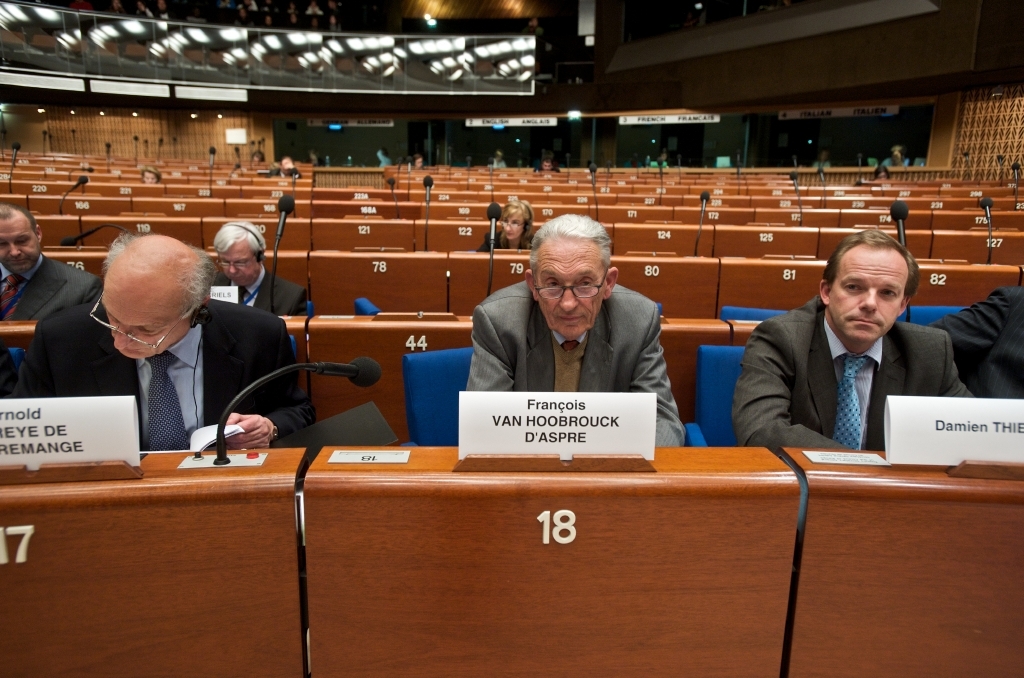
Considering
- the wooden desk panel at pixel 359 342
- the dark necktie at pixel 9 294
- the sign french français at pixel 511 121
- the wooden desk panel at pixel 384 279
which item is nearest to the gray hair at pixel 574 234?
the wooden desk panel at pixel 359 342

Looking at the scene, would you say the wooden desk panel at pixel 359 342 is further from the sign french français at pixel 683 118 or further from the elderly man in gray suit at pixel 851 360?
the sign french français at pixel 683 118

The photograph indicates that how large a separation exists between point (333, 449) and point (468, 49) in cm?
1681

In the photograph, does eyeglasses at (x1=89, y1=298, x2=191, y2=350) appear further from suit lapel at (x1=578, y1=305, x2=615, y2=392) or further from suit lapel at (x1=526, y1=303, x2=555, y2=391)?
suit lapel at (x1=578, y1=305, x2=615, y2=392)

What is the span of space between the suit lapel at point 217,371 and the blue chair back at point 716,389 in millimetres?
1354

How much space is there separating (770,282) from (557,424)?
2.72 metres

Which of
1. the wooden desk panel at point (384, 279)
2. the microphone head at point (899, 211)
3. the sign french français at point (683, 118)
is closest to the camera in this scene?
the microphone head at point (899, 211)

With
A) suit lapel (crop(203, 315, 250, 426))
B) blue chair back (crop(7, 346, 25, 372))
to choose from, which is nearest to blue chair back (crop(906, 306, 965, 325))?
suit lapel (crop(203, 315, 250, 426))

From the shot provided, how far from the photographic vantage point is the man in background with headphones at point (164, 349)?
126 centimetres

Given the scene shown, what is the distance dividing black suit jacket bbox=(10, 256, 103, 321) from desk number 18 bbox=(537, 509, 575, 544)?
2533 mm

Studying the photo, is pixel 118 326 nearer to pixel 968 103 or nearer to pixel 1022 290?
pixel 1022 290

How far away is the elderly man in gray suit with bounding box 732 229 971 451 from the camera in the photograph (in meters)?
1.39

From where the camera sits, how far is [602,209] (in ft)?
19.5

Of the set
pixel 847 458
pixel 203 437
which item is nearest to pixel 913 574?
pixel 847 458

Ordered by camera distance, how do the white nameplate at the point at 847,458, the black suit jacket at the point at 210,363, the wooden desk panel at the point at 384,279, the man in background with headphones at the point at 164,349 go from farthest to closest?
1. the wooden desk panel at the point at 384,279
2. the black suit jacket at the point at 210,363
3. the man in background with headphones at the point at 164,349
4. the white nameplate at the point at 847,458
